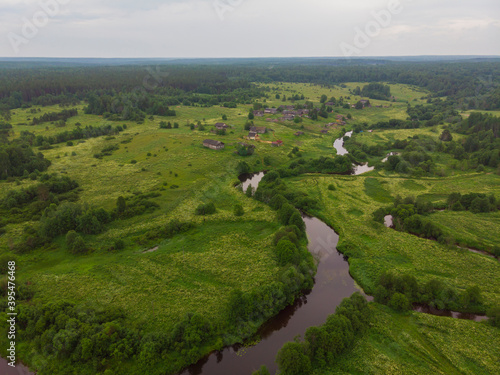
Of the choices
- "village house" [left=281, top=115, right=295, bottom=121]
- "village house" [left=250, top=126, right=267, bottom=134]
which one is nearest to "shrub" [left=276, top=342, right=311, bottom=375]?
"village house" [left=250, top=126, right=267, bottom=134]

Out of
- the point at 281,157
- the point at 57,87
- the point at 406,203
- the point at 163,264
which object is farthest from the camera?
the point at 57,87

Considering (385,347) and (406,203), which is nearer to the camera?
(385,347)

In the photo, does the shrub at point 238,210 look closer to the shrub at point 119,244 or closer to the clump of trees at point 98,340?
the shrub at point 119,244

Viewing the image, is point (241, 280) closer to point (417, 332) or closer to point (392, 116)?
point (417, 332)

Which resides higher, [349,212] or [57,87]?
[57,87]

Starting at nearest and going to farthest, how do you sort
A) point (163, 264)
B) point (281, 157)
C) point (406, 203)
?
1. point (163, 264)
2. point (406, 203)
3. point (281, 157)

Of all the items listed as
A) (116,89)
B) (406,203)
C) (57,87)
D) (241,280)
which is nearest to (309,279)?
(241,280)
